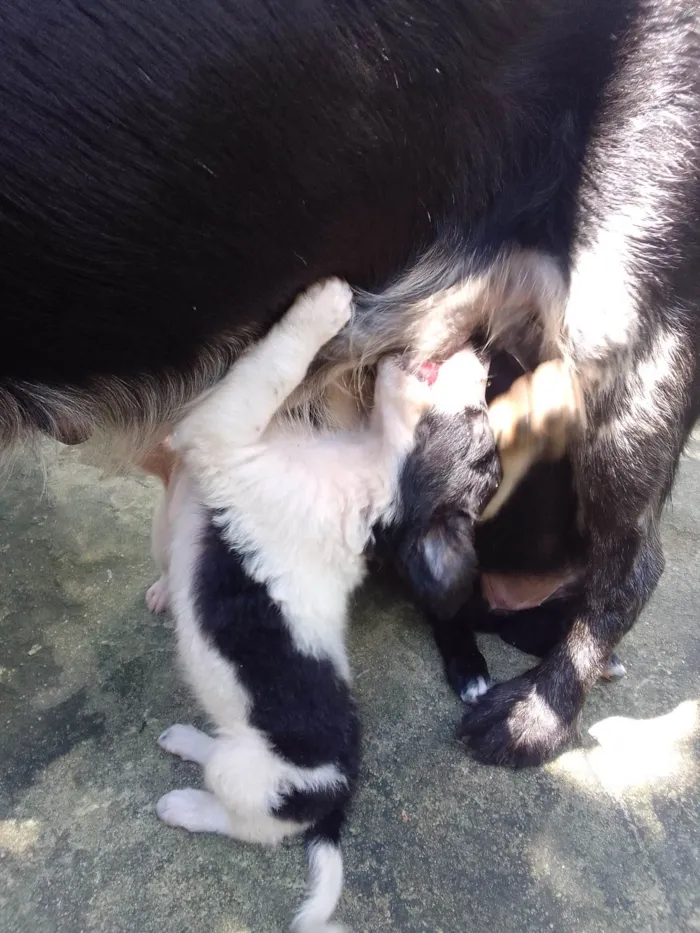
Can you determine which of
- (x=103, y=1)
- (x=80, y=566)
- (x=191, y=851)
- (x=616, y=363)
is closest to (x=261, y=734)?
(x=191, y=851)

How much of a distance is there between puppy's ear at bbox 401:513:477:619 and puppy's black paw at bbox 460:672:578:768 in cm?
31

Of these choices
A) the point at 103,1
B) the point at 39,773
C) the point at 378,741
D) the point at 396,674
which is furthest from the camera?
the point at 396,674

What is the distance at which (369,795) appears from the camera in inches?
62.7

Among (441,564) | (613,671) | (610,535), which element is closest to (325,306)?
(441,564)

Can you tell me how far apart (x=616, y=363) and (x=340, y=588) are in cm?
74

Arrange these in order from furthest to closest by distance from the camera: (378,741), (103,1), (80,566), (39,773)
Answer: (80,566)
(378,741)
(39,773)
(103,1)

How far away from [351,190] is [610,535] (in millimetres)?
975

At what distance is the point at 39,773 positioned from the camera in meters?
1.56

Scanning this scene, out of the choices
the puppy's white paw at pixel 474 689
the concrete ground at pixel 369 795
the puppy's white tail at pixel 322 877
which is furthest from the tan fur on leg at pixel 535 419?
the puppy's white tail at pixel 322 877

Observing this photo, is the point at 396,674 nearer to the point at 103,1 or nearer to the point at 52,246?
the point at 52,246

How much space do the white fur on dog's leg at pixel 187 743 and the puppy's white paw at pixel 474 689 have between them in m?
0.60

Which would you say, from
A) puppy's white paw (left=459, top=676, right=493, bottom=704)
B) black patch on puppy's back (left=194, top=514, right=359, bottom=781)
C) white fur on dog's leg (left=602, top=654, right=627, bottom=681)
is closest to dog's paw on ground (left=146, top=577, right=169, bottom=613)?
black patch on puppy's back (left=194, top=514, right=359, bottom=781)

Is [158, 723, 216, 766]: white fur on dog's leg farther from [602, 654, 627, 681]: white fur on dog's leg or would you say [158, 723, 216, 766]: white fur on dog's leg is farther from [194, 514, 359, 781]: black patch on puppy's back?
[602, 654, 627, 681]: white fur on dog's leg

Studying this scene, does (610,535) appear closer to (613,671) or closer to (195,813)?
(613,671)
